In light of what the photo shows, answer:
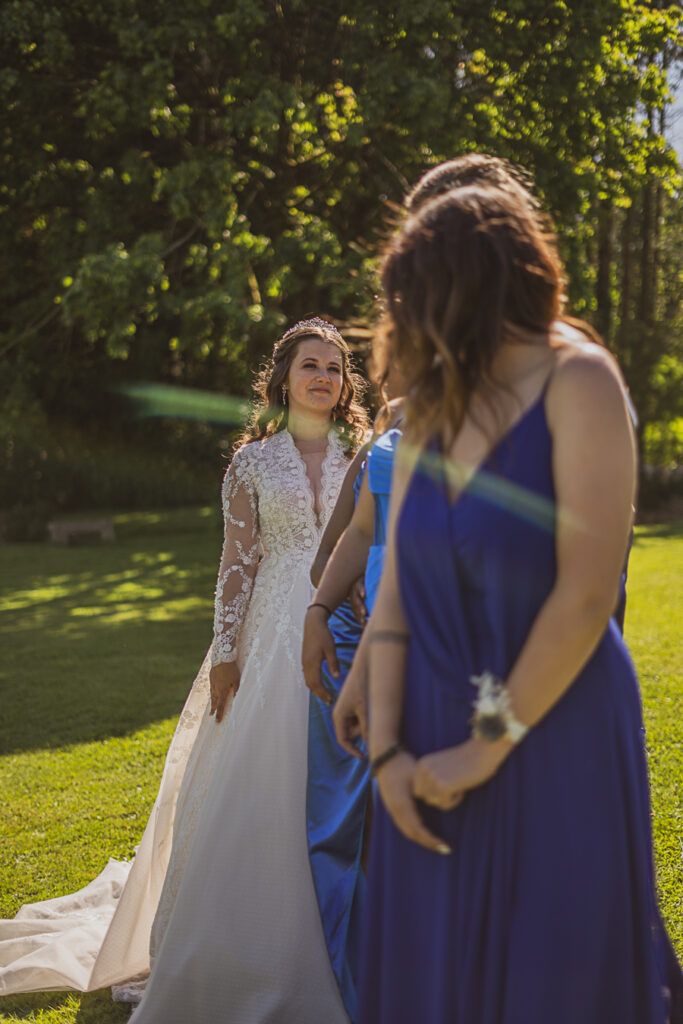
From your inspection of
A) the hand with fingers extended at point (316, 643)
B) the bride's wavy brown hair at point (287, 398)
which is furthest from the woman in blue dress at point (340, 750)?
the bride's wavy brown hair at point (287, 398)

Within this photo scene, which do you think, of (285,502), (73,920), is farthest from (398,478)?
(73,920)

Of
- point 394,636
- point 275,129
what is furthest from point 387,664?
point 275,129

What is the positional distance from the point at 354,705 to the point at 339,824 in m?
1.22

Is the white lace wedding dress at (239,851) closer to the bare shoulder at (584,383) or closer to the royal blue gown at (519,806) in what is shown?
the royal blue gown at (519,806)

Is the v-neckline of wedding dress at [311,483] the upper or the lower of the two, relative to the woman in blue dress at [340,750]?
upper

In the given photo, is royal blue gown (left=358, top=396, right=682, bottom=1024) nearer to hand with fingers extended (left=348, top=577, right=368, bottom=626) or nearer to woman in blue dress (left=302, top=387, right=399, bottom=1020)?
woman in blue dress (left=302, top=387, right=399, bottom=1020)

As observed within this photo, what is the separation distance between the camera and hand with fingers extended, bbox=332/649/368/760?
7.04 feet

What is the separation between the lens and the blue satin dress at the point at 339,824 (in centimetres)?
314

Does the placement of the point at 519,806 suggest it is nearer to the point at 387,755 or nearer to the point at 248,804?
the point at 387,755

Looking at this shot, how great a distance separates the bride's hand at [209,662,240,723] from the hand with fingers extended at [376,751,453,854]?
1884mm

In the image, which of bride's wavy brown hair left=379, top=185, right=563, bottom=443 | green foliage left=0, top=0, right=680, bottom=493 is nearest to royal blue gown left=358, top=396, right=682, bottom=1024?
bride's wavy brown hair left=379, top=185, right=563, bottom=443

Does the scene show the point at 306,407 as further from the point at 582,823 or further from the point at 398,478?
the point at 582,823

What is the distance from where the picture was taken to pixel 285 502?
3.85 metres

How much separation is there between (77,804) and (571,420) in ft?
15.9
